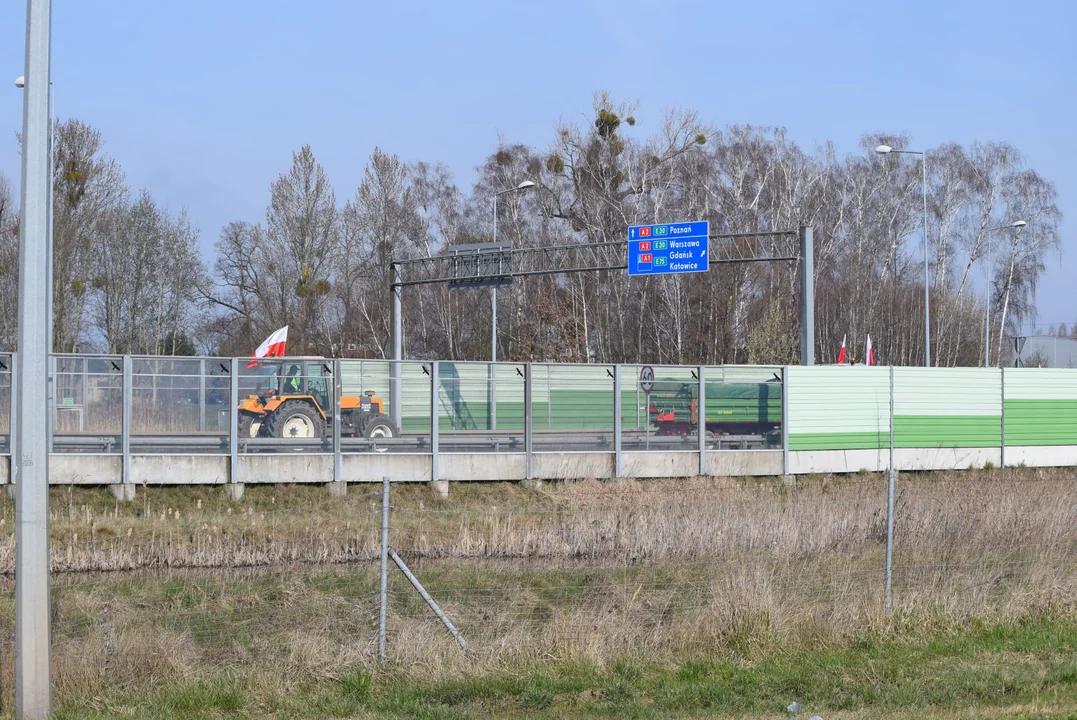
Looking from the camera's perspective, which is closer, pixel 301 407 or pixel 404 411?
pixel 301 407

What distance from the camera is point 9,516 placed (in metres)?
19.1

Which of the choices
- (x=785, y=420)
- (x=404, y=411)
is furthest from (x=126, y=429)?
(x=785, y=420)

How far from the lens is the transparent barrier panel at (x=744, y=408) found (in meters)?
26.5

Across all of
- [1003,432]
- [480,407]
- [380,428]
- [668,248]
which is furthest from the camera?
[668,248]

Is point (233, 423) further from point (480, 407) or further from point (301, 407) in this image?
point (480, 407)

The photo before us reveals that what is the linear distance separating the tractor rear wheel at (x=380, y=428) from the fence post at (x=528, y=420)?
9.28ft

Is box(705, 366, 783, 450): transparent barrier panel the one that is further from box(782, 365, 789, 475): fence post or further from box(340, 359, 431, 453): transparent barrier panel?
box(340, 359, 431, 453): transparent barrier panel

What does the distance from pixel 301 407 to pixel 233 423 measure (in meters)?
1.60

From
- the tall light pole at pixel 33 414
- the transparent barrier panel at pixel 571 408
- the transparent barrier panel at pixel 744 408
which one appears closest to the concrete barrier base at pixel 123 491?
the transparent barrier panel at pixel 571 408

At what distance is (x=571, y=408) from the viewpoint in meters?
24.9

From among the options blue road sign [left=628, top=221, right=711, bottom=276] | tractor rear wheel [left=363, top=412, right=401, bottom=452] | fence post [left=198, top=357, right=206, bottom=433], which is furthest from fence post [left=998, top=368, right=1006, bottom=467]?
fence post [left=198, top=357, right=206, bottom=433]

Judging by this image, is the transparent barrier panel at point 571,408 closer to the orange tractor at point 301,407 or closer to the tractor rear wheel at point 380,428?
the tractor rear wheel at point 380,428

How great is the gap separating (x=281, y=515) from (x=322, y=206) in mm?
38576

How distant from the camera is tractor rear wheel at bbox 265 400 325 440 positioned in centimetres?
2228
